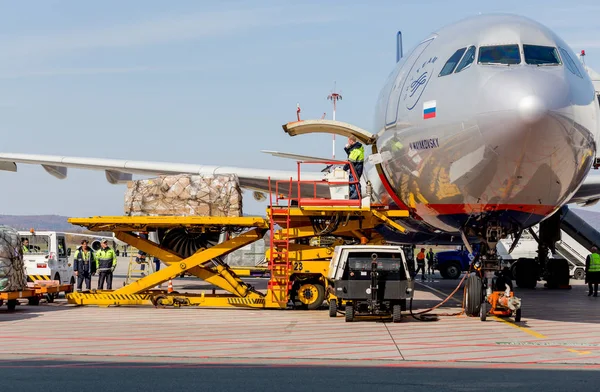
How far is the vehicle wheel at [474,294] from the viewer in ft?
51.1

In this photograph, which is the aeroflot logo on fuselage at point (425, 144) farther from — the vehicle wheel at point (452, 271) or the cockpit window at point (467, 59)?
the vehicle wheel at point (452, 271)

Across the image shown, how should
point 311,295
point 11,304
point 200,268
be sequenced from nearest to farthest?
point 11,304 < point 311,295 < point 200,268

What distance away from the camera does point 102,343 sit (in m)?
12.0

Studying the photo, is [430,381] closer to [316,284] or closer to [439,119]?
[439,119]

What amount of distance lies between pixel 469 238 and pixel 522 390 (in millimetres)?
8130

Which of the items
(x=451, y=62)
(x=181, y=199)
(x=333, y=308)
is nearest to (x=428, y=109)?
(x=451, y=62)

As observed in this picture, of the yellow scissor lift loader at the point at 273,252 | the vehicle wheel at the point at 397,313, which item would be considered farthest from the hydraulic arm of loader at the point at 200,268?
the vehicle wheel at the point at 397,313

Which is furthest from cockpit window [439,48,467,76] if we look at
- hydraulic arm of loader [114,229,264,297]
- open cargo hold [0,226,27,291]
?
open cargo hold [0,226,27,291]

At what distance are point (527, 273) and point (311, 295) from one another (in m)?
12.4

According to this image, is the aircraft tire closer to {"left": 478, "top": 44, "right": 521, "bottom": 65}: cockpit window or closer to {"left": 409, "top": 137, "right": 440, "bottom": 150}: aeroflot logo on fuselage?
{"left": 409, "top": 137, "right": 440, "bottom": 150}: aeroflot logo on fuselage

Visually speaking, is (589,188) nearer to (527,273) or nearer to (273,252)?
(273,252)

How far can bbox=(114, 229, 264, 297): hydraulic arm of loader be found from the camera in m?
18.0

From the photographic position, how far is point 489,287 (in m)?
15.6

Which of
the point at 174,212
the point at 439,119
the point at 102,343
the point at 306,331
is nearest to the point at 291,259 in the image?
the point at 174,212
